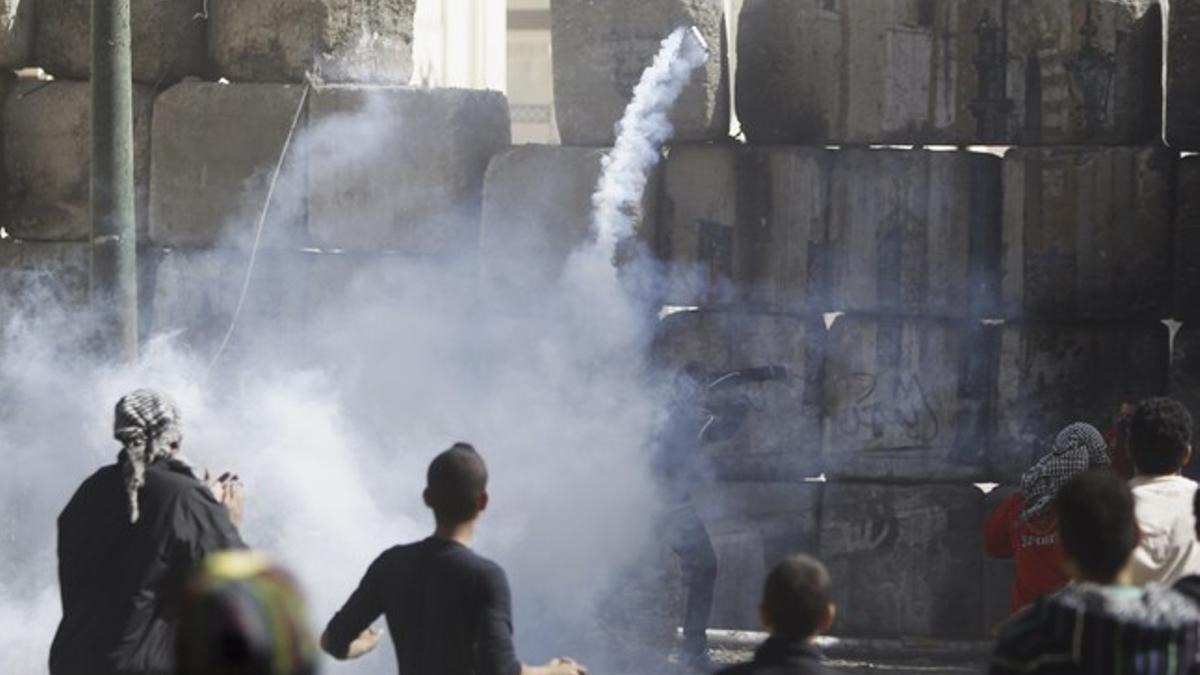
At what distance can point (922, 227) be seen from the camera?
10062mm

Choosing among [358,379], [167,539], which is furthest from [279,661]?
[358,379]

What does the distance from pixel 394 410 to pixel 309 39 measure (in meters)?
1.77

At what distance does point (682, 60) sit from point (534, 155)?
0.79 metres

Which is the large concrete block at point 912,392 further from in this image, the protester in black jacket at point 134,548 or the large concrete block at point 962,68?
the protester in black jacket at point 134,548

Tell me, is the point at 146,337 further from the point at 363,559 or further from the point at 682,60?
the point at 682,60

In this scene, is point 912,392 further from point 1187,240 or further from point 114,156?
point 114,156

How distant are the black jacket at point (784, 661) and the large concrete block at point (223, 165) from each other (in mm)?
6782

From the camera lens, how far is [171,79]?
1073 centimetres

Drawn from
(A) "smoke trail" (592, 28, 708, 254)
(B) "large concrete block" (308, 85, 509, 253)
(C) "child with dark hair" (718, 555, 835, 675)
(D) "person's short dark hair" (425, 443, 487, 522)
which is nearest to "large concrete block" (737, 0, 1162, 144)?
(A) "smoke trail" (592, 28, 708, 254)

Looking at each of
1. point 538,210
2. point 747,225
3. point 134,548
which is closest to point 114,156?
point 538,210

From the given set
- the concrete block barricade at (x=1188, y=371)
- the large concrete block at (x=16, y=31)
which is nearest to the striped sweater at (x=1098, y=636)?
the concrete block barricade at (x=1188, y=371)

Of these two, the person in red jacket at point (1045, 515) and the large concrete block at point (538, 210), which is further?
the large concrete block at point (538, 210)

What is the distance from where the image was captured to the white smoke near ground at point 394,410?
1000 centimetres

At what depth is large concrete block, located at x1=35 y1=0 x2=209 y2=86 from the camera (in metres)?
10.6
